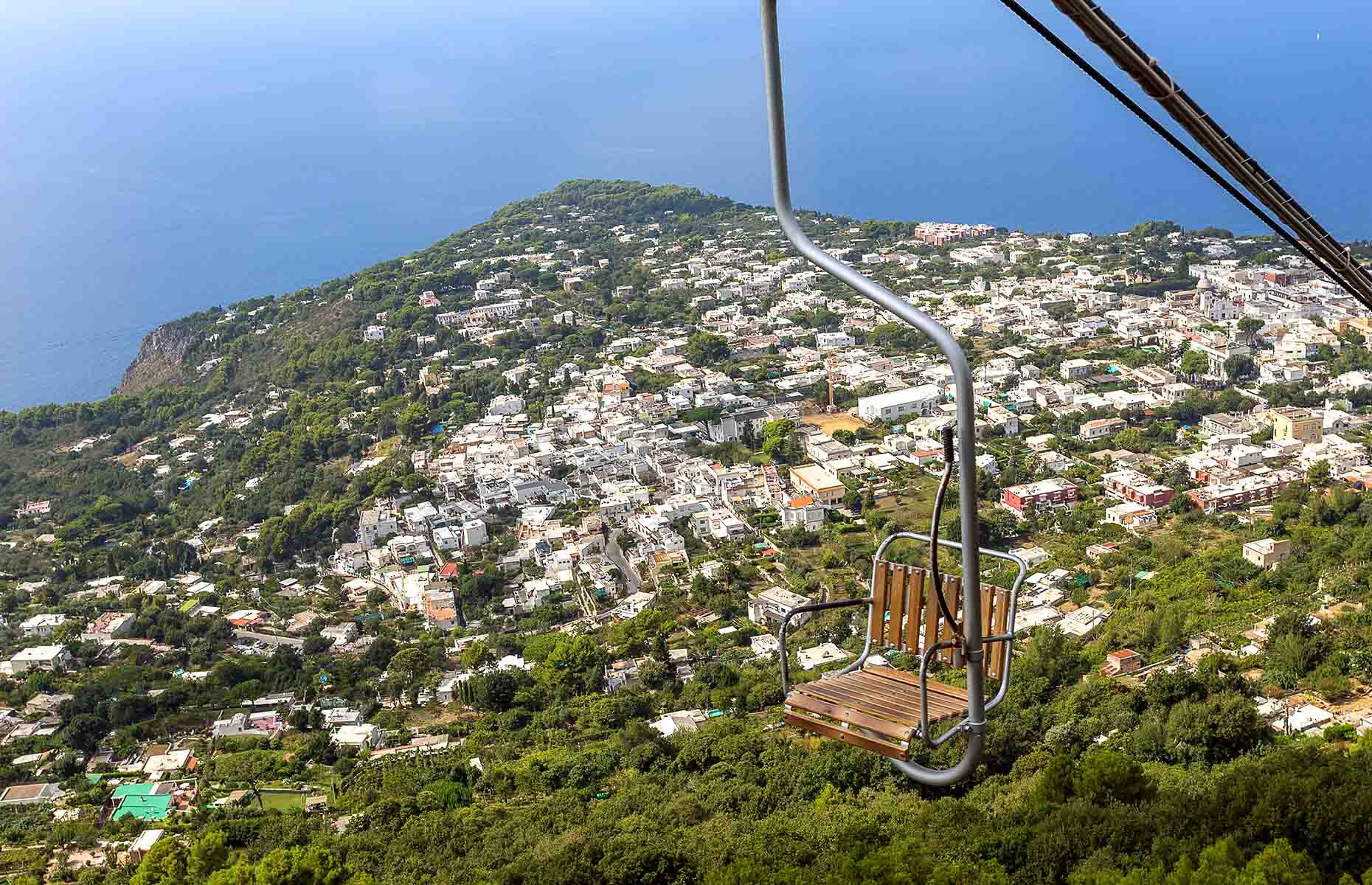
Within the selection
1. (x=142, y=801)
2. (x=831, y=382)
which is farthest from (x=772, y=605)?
(x=831, y=382)

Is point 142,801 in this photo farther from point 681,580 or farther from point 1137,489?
point 1137,489

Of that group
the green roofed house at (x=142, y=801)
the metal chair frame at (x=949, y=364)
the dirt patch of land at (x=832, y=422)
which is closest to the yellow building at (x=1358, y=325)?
the dirt patch of land at (x=832, y=422)

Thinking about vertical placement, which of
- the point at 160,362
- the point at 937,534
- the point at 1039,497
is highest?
the point at 937,534

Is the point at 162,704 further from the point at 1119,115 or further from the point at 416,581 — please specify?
the point at 1119,115

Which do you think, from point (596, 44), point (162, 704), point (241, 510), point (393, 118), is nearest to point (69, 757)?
point (162, 704)

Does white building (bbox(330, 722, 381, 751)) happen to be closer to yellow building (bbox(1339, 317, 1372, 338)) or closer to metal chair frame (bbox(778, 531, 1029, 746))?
metal chair frame (bbox(778, 531, 1029, 746))

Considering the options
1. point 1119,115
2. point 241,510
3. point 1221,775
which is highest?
point 1119,115
